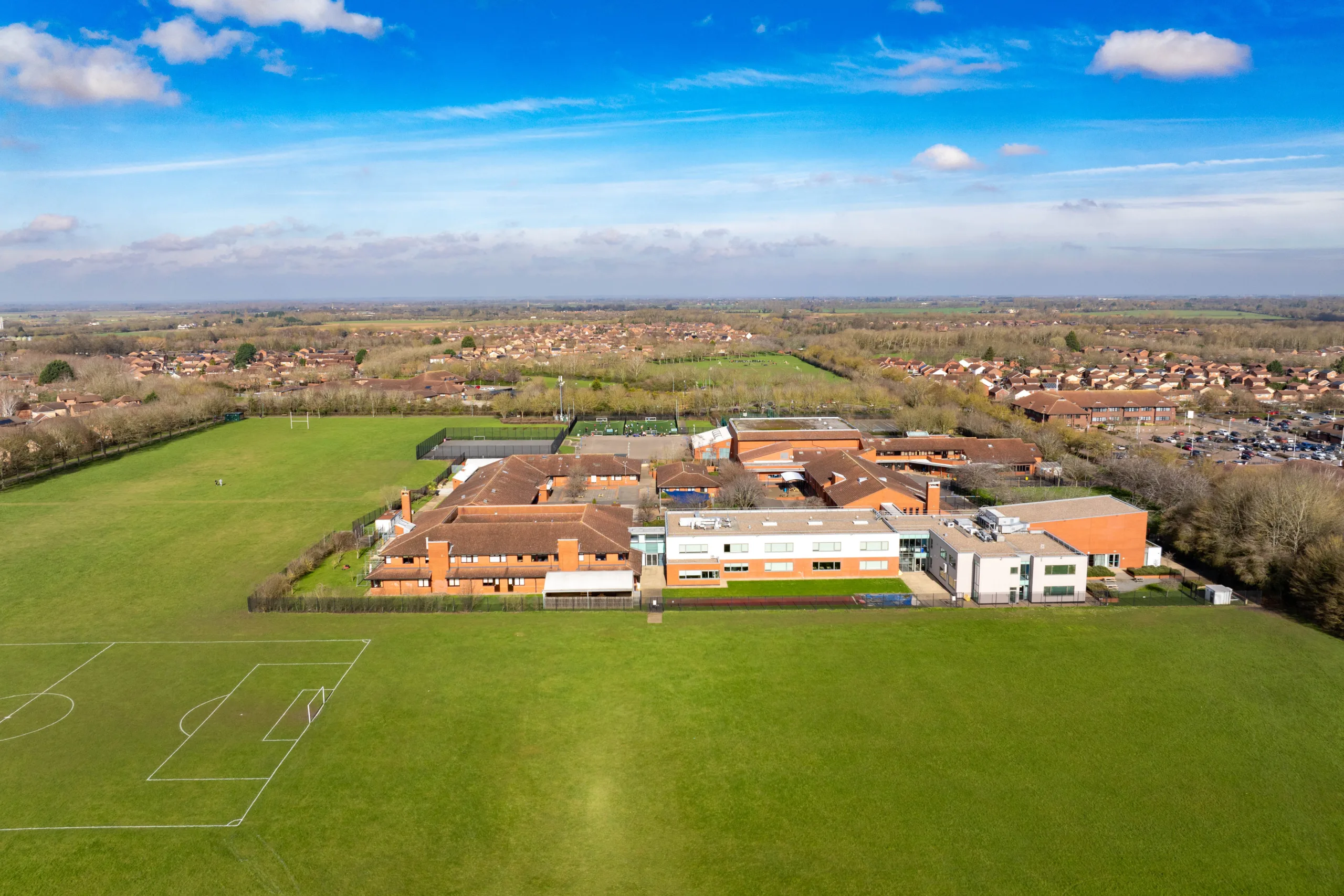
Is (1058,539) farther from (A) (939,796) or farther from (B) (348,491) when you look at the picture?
(B) (348,491)

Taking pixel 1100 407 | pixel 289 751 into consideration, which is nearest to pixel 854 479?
pixel 289 751

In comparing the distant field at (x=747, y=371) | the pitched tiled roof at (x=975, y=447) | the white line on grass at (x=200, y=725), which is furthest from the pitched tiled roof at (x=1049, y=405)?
the white line on grass at (x=200, y=725)

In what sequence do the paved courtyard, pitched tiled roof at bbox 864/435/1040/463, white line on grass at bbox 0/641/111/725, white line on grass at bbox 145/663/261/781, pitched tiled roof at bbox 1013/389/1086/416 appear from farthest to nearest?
pitched tiled roof at bbox 1013/389/1086/416, the paved courtyard, pitched tiled roof at bbox 864/435/1040/463, white line on grass at bbox 0/641/111/725, white line on grass at bbox 145/663/261/781

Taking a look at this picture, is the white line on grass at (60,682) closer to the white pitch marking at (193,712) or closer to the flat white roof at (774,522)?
the white pitch marking at (193,712)

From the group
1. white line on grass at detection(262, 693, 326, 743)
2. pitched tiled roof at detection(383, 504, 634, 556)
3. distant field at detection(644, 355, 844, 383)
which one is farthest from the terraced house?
white line on grass at detection(262, 693, 326, 743)

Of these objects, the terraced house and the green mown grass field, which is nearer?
the green mown grass field

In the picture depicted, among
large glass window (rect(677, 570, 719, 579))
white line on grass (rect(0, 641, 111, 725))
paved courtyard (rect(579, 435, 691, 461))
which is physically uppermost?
paved courtyard (rect(579, 435, 691, 461))

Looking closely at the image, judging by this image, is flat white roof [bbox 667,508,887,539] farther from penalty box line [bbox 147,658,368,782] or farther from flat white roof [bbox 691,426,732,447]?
flat white roof [bbox 691,426,732,447]
